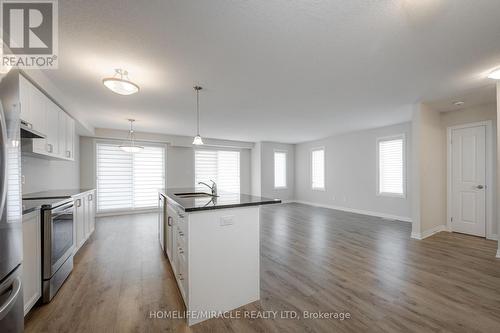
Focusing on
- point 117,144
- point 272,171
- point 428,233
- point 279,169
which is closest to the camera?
point 428,233

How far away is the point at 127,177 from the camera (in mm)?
6309

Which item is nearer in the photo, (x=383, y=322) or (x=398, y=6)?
(x=398, y=6)

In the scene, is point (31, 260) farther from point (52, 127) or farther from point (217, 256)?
point (52, 127)

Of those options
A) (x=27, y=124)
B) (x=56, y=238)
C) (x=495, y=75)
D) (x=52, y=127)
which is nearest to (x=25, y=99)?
(x=27, y=124)

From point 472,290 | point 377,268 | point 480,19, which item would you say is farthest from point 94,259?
point 480,19

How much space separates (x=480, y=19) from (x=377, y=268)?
2.74 m

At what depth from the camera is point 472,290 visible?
7.20ft

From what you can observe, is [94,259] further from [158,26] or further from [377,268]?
[377,268]

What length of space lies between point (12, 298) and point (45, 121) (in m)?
2.61

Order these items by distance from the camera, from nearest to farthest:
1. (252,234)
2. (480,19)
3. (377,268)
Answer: (480,19) → (252,234) → (377,268)

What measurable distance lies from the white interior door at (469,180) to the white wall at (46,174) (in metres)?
7.58

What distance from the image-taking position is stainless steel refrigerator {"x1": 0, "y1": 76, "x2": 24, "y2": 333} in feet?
3.55

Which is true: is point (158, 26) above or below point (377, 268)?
above

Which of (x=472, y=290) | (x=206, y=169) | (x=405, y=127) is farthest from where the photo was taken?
(x=206, y=169)
